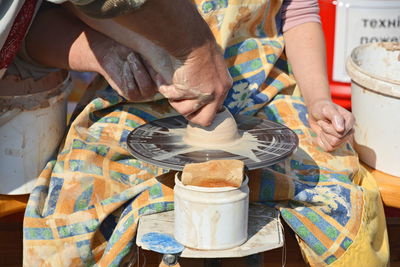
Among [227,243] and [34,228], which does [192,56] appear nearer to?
[227,243]

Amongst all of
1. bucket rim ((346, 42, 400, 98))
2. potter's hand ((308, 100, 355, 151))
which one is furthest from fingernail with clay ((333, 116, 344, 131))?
bucket rim ((346, 42, 400, 98))

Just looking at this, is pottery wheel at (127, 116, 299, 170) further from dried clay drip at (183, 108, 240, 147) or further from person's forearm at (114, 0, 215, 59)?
person's forearm at (114, 0, 215, 59)

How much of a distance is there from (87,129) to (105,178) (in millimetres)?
196

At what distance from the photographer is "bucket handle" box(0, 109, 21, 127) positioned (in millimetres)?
1733

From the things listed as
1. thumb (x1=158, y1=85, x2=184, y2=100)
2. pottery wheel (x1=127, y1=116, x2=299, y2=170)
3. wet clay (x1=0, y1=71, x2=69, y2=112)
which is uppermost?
thumb (x1=158, y1=85, x2=184, y2=100)

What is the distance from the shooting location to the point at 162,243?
146cm

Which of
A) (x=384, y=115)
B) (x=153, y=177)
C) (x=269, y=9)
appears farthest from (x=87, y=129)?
(x=384, y=115)

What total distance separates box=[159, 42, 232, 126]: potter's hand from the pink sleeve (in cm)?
55

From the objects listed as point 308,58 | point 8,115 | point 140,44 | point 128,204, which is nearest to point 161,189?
point 128,204

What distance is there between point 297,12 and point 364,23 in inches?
17.4

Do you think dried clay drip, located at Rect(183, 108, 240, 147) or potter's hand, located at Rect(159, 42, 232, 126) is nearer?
potter's hand, located at Rect(159, 42, 232, 126)

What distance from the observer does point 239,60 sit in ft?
6.29

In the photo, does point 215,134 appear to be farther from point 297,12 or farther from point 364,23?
point 364,23

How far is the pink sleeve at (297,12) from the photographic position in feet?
6.55
